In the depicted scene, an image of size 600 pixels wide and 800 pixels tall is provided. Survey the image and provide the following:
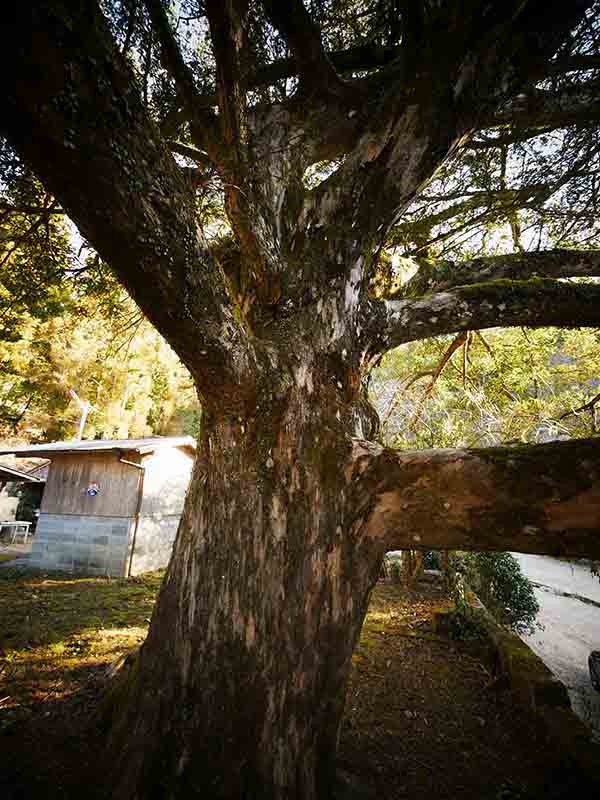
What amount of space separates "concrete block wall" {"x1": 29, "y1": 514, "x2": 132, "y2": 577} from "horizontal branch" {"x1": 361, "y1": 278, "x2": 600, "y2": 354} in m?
10.9

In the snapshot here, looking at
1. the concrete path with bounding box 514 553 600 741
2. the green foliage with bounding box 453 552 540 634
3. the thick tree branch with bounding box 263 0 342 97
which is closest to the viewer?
the thick tree branch with bounding box 263 0 342 97

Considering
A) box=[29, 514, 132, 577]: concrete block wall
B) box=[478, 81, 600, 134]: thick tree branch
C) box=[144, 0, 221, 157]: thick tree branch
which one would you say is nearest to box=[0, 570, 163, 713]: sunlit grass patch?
box=[29, 514, 132, 577]: concrete block wall

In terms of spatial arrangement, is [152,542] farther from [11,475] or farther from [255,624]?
[255,624]

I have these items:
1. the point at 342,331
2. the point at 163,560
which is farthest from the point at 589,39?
the point at 163,560

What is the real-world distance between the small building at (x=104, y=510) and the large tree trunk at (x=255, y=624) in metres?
9.73

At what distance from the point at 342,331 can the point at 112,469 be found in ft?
36.6

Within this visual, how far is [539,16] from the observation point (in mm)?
2627

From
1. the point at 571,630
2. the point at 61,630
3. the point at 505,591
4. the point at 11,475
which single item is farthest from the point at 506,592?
the point at 11,475

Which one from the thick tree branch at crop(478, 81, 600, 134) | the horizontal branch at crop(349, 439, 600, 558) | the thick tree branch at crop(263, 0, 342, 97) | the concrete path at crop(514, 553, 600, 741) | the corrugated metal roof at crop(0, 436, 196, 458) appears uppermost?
the thick tree branch at crop(478, 81, 600, 134)

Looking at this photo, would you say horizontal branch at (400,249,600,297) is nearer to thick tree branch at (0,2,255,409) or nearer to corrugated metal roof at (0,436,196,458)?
thick tree branch at (0,2,255,409)

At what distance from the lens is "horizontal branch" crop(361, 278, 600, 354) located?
2.91 m

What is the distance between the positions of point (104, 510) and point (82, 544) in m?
1.19

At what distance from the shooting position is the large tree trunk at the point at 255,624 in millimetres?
1981

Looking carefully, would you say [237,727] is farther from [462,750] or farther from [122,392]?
[122,392]
